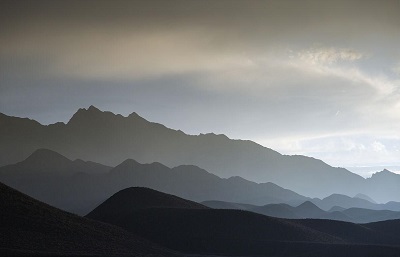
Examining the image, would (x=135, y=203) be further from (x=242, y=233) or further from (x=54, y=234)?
(x=54, y=234)

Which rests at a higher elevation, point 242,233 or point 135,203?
point 135,203

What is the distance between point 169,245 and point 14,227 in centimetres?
2435

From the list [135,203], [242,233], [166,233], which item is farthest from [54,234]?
[135,203]

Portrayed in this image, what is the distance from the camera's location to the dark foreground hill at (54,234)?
60.9m

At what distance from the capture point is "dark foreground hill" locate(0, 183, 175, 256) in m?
60.9

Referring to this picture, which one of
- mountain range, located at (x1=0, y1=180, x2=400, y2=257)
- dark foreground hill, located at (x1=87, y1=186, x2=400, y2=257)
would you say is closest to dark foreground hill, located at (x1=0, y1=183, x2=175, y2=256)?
mountain range, located at (x1=0, y1=180, x2=400, y2=257)

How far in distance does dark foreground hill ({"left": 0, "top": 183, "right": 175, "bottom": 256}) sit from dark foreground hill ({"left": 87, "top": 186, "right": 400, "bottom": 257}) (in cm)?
1000

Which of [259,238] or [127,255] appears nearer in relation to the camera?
[127,255]

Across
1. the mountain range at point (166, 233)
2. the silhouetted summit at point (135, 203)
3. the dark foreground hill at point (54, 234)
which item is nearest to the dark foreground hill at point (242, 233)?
the mountain range at point (166, 233)

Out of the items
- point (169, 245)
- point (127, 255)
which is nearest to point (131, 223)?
point (169, 245)

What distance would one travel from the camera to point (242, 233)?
87688mm

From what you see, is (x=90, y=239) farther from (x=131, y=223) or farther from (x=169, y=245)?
(x=131, y=223)

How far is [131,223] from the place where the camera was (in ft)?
306

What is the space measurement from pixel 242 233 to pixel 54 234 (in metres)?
32.7
